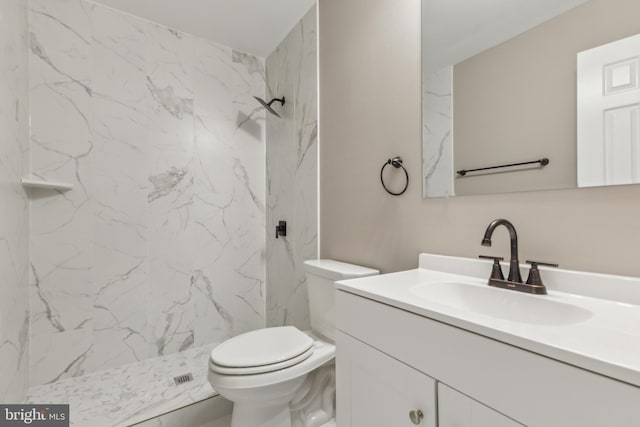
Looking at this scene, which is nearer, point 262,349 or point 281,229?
point 262,349

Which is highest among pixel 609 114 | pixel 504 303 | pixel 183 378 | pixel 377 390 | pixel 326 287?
pixel 609 114

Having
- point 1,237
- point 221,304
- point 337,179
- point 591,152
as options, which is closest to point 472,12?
point 591,152

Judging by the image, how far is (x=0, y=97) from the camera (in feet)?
3.88

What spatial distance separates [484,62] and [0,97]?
1867mm

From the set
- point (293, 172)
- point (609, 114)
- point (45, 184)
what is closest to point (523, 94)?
point (609, 114)

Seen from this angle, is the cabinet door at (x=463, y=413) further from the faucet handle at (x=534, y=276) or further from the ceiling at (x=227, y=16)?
the ceiling at (x=227, y=16)

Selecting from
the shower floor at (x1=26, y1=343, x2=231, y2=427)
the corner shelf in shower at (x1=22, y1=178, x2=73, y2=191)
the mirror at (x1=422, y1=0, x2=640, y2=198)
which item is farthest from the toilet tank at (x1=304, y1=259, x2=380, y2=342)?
the corner shelf in shower at (x1=22, y1=178, x2=73, y2=191)

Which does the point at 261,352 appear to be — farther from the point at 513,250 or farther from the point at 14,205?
the point at 14,205

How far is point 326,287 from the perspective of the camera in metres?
1.40

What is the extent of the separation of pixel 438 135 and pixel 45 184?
202 centimetres

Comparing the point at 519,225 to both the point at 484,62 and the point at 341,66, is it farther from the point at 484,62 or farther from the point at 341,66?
the point at 341,66

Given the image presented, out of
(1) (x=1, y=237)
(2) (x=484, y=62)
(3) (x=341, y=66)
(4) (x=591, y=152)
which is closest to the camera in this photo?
(4) (x=591, y=152)

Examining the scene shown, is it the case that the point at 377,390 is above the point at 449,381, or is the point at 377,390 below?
below

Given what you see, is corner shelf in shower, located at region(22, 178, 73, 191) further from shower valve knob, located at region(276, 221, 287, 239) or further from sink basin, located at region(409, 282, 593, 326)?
sink basin, located at region(409, 282, 593, 326)
